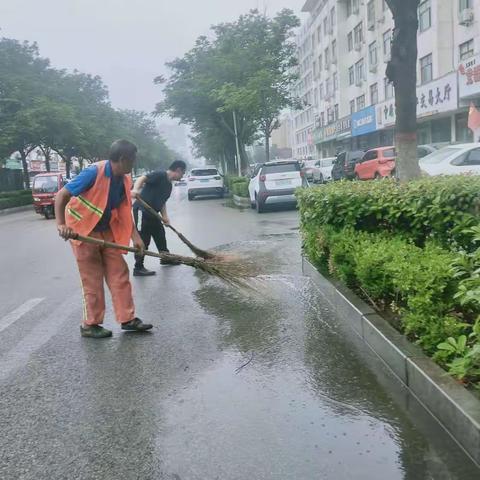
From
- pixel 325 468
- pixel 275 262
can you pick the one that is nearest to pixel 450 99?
pixel 275 262

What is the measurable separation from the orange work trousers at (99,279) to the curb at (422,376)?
1850mm

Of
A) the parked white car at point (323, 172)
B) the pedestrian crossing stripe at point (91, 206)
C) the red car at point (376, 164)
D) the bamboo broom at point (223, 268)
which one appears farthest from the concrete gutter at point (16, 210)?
the pedestrian crossing stripe at point (91, 206)

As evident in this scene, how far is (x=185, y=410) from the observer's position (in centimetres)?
343

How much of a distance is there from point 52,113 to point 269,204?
20.4 m

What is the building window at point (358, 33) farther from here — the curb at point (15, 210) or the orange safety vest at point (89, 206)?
the orange safety vest at point (89, 206)

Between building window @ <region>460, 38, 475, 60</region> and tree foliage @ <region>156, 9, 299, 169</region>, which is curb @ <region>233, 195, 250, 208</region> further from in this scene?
building window @ <region>460, 38, 475, 60</region>

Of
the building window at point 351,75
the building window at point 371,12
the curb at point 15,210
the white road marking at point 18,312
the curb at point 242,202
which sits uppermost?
the building window at point 371,12

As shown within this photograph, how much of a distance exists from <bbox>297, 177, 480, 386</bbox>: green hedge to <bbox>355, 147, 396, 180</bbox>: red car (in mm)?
14009

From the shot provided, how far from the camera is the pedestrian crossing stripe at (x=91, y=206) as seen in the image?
4828 millimetres

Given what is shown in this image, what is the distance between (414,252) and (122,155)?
2.39 m

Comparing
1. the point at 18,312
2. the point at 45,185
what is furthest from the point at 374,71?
the point at 18,312

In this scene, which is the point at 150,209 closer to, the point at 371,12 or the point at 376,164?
the point at 376,164

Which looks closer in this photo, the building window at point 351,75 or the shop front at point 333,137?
the shop front at point 333,137

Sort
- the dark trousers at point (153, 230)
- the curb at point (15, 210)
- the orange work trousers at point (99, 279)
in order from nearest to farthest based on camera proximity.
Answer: the orange work trousers at point (99, 279)
the dark trousers at point (153, 230)
the curb at point (15, 210)
